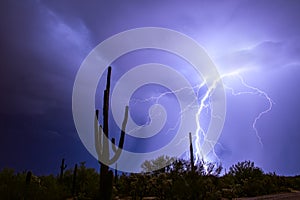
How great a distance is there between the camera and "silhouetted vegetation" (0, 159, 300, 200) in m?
14.5

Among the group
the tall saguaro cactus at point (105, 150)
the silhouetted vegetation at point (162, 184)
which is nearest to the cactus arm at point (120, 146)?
the tall saguaro cactus at point (105, 150)

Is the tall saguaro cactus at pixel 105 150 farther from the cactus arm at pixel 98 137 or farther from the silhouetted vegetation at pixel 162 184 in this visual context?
the silhouetted vegetation at pixel 162 184

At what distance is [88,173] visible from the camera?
24.8 meters

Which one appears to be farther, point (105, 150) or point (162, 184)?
point (162, 184)

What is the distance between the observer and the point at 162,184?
1723cm

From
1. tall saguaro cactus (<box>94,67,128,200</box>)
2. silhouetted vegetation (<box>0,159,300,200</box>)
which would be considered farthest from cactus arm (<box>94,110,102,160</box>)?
silhouetted vegetation (<box>0,159,300,200</box>)

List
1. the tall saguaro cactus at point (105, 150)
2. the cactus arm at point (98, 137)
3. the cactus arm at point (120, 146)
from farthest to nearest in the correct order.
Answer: the cactus arm at point (98, 137) → the cactus arm at point (120, 146) → the tall saguaro cactus at point (105, 150)

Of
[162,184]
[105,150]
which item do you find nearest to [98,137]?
[105,150]

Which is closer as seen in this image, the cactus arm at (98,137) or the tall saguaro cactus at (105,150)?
the tall saguaro cactus at (105,150)

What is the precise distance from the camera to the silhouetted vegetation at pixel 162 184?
1453 centimetres

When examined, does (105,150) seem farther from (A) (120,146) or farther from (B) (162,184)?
(B) (162,184)

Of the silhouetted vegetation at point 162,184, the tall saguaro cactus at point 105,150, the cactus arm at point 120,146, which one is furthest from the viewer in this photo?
the silhouetted vegetation at point 162,184

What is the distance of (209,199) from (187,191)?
1325 mm

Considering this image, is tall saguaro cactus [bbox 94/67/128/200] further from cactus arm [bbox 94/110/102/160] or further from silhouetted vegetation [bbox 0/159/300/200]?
silhouetted vegetation [bbox 0/159/300/200]
